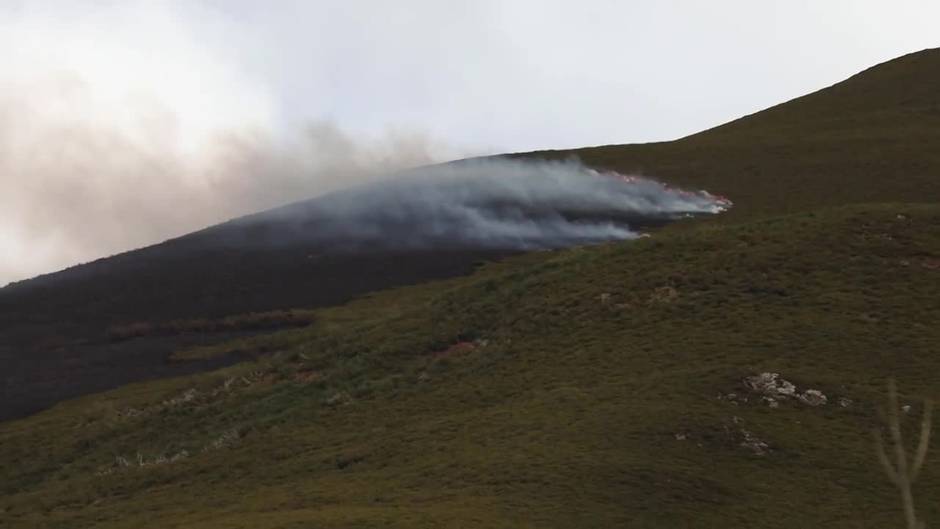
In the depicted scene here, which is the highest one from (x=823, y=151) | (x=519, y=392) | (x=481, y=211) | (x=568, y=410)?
(x=481, y=211)

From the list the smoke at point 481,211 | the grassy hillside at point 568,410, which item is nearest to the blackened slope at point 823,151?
the smoke at point 481,211

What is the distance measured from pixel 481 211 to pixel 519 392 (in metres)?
72.6

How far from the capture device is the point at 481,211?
5022 inches

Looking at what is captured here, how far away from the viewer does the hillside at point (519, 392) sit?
42.2 meters

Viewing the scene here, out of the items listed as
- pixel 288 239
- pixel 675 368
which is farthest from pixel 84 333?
pixel 675 368

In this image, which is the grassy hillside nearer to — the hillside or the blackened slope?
the hillside

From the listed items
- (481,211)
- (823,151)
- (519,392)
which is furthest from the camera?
(823,151)

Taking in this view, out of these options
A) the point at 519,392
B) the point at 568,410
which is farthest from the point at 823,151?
the point at 568,410

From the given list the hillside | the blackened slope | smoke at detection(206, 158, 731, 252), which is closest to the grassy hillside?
the hillside

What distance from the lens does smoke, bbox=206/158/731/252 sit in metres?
114

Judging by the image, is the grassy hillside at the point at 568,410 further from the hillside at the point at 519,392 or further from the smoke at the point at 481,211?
the smoke at the point at 481,211

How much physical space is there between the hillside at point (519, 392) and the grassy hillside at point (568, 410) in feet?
0.54

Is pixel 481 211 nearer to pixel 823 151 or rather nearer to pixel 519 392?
pixel 823 151

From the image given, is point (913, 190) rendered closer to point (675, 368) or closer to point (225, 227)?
point (675, 368)
